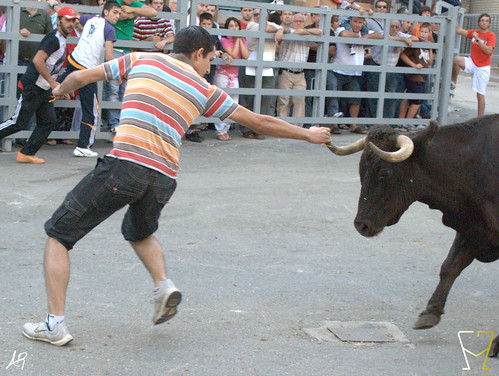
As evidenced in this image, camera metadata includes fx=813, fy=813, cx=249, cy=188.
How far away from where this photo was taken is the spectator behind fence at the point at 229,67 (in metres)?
12.2

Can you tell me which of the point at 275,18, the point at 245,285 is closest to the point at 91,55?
the point at 275,18

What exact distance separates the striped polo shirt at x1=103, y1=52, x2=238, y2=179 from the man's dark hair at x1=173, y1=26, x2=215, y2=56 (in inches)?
3.8

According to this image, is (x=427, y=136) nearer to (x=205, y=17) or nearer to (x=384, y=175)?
(x=384, y=175)

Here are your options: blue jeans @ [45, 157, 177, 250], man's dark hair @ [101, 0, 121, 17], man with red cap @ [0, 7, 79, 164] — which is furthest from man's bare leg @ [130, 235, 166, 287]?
man's dark hair @ [101, 0, 121, 17]

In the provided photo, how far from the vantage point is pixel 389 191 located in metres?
5.23

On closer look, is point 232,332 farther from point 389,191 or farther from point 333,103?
point 333,103

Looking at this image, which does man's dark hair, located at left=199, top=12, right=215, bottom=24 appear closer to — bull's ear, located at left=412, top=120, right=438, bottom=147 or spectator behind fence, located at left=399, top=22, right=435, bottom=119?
spectator behind fence, located at left=399, top=22, right=435, bottom=119

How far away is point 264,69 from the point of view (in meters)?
12.7

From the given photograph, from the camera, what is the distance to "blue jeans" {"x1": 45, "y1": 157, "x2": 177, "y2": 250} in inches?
184

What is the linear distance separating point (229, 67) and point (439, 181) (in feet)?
24.7

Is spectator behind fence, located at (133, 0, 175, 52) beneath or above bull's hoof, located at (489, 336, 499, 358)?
above

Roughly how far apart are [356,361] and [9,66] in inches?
291

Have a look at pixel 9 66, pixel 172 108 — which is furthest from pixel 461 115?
pixel 172 108

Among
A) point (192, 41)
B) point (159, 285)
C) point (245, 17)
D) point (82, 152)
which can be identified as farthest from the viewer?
point (245, 17)
